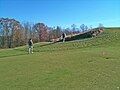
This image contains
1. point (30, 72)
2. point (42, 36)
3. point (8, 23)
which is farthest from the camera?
point (42, 36)

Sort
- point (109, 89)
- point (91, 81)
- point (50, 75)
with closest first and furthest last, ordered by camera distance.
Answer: point (109, 89), point (91, 81), point (50, 75)

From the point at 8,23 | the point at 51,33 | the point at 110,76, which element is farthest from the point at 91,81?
the point at 51,33

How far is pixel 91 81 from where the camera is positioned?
544 inches

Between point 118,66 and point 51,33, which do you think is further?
point 51,33

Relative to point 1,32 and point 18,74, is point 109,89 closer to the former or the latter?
point 18,74

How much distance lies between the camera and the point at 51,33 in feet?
387

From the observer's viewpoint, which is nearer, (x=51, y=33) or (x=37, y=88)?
(x=37, y=88)

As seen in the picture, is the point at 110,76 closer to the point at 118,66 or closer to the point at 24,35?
the point at 118,66

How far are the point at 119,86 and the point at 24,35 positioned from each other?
96.2 metres

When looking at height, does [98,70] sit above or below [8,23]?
below

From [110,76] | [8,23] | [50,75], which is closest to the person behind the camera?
[110,76]

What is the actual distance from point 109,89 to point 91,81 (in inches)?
74.6

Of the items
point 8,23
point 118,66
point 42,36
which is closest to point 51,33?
point 42,36

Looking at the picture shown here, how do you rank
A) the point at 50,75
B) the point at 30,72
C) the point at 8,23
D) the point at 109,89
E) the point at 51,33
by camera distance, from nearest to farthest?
1. the point at 109,89
2. the point at 50,75
3. the point at 30,72
4. the point at 8,23
5. the point at 51,33
